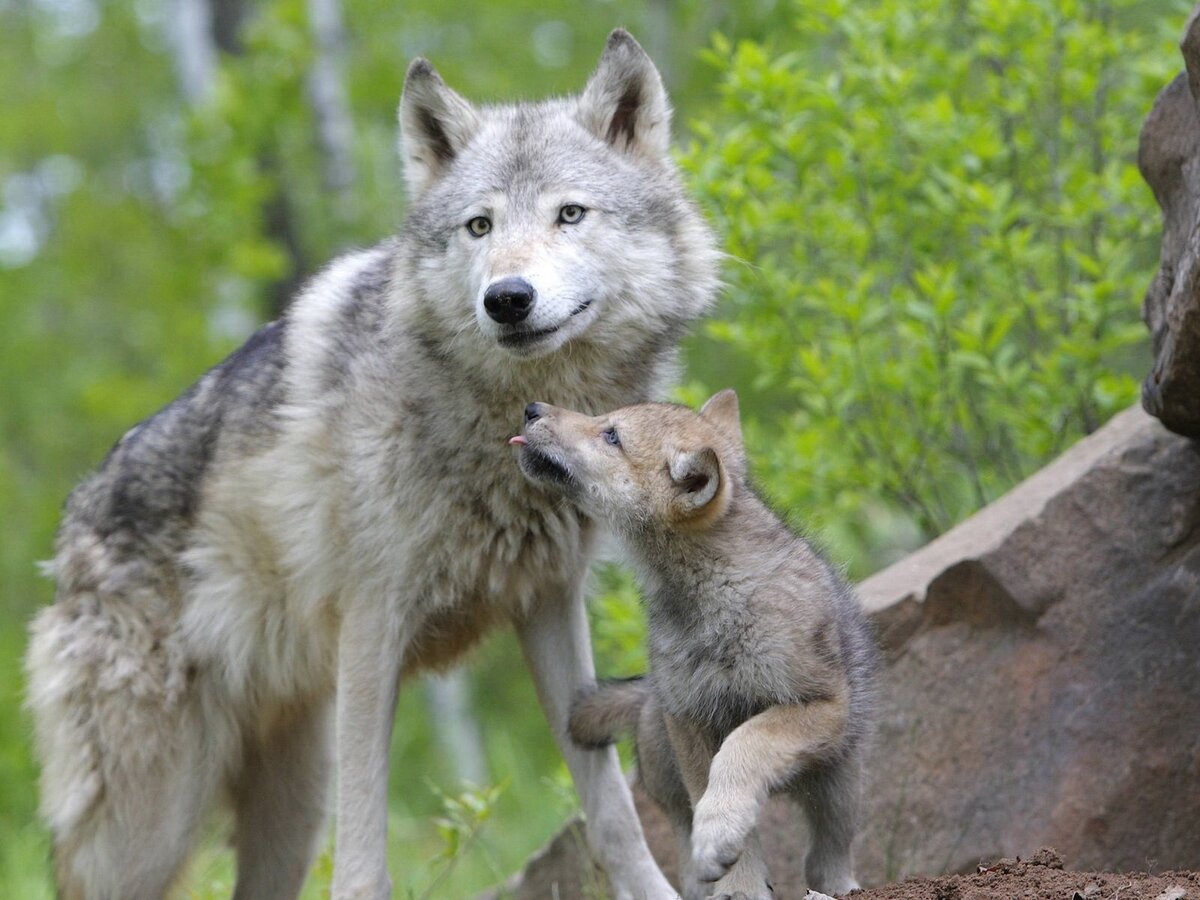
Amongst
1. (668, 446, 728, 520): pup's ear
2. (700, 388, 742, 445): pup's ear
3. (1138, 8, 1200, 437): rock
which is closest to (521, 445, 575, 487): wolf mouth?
(668, 446, 728, 520): pup's ear

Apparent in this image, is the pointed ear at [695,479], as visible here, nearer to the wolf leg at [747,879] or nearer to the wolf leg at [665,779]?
the wolf leg at [665,779]

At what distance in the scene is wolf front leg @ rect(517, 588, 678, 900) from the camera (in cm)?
500

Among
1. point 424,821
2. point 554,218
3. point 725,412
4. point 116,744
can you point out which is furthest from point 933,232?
point 424,821

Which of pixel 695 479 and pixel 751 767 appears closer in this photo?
pixel 751 767

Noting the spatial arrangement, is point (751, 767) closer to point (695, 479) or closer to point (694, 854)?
point (694, 854)

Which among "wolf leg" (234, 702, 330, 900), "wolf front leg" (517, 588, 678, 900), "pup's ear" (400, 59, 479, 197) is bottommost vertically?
"wolf leg" (234, 702, 330, 900)

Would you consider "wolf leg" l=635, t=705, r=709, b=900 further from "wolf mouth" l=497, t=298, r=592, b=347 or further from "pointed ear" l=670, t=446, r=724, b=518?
"wolf mouth" l=497, t=298, r=592, b=347

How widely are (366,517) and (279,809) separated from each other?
5.61ft

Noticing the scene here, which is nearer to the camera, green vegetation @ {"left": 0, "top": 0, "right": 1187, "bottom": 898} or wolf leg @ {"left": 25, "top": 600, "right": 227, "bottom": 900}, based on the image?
wolf leg @ {"left": 25, "top": 600, "right": 227, "bottom": 900}

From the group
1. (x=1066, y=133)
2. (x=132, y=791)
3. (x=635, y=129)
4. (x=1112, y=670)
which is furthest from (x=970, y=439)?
(x=132, y=791)

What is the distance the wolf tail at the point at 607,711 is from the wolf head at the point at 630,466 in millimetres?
788

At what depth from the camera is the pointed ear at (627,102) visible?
4.98m

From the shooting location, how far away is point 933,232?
6914mm

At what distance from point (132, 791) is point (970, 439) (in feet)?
14.2
